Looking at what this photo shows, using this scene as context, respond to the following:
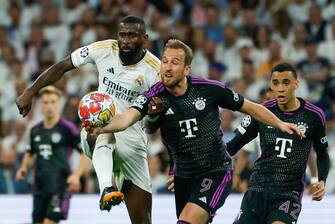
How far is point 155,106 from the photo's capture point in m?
7.48

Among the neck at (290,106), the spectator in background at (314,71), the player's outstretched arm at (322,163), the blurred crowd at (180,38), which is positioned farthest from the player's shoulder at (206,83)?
the spectator in background at (314,71)

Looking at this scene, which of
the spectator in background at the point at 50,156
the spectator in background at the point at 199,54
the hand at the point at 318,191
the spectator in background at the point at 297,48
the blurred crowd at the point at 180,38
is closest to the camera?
the hand at the point at 318,191

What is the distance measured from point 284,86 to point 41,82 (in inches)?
80.1

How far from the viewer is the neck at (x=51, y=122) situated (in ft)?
37.5

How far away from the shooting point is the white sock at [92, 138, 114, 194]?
→ 767cm

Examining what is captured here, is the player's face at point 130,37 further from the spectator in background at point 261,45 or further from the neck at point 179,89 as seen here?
the spectator in background at point 261,45

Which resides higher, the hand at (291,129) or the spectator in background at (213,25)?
the spectator in background at (213,25)

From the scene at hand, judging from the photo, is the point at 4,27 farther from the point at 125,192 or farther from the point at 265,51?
the point at 125,192

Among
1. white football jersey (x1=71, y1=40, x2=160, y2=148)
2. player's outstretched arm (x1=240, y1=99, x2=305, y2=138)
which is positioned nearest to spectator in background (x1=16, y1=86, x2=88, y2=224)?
white football jersey (x1=71, y1=40, x2=160, y2=148)

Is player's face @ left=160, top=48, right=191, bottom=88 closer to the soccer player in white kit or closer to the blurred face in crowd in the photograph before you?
the soccer player in white kit

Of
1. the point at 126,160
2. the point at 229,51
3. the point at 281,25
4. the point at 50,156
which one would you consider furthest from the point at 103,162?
the point at 281,25

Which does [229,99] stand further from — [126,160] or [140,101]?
[126,160]

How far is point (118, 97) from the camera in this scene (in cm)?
810

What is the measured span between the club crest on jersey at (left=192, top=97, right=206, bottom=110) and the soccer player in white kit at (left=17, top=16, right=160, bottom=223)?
59cm
